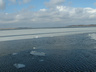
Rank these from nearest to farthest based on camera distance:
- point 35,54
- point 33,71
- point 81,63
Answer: point 33,71 < point 81,63 < point 35,54

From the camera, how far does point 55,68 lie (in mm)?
4027

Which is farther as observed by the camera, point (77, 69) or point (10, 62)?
point (10, 62)

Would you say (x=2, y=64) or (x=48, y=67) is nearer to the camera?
(x=48, y=67)

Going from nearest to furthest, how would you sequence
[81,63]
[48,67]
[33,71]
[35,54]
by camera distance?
[33,71] → [48,67] → [81,63] → [35,54]

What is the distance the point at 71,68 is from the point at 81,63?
0.67 m

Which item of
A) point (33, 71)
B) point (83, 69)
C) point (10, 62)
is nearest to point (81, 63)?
point (83, 69)

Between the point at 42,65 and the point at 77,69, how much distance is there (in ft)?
4.40

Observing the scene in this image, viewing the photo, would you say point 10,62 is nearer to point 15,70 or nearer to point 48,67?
point 15,70

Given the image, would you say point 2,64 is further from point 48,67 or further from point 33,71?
point 48,67

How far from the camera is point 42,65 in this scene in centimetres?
433

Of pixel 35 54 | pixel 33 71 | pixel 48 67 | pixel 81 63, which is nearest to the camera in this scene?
pixel 33 71

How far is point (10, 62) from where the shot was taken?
4.68 metres

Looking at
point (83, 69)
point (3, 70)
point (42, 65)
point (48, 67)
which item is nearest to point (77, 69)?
point (83, 69)

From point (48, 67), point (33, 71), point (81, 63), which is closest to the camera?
point (33, 71)
